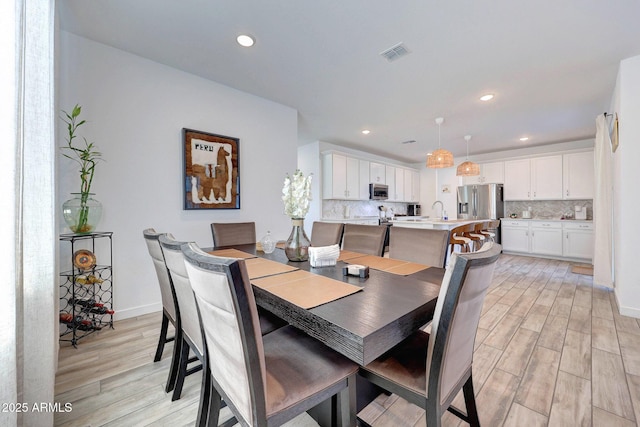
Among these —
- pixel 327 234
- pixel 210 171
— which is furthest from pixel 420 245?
A: pixel 210 171

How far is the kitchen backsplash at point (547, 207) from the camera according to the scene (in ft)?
18.1

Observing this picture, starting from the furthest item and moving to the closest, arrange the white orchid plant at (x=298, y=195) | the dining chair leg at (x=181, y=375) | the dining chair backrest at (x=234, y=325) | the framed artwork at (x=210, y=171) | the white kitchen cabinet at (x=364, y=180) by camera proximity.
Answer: the white kitchen cabinet at (x=364, y=180), the framed artwork at (x=210, y=171), the white orchid plant at (x=298, y=195), the dining chair leg at (x=181, y=375), the dining chair backrest at (x=234, y=325)

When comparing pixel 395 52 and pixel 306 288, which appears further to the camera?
pixel 395 52

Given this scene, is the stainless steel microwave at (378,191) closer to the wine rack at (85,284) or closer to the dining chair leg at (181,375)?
the wine rack at (85,284)

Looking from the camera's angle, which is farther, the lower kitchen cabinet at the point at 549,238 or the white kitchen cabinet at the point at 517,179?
the white kitchen cabinet at the point at 517,179

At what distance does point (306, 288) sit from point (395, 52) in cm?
243

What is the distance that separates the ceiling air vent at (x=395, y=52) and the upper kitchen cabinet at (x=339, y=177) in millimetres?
2894

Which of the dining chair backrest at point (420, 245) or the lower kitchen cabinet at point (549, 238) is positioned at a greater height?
the dining chair backrest at point (420, 245)

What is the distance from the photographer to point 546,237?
214 inches

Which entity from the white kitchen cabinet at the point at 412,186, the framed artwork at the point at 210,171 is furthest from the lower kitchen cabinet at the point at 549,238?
the framed artwork at the point at 210,171

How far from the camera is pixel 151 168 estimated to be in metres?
2.64

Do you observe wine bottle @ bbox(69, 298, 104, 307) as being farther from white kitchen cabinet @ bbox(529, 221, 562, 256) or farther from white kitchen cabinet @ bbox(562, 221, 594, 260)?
white kitchen cabinet @ bbox(562, 221, 594, 260)

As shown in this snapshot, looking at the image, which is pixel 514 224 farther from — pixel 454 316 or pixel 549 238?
pixel 454 316

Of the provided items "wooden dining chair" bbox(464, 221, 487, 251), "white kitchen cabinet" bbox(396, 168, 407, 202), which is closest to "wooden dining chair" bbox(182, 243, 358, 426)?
"wooden dining chair" bbox(464, 221, 487, 251)
